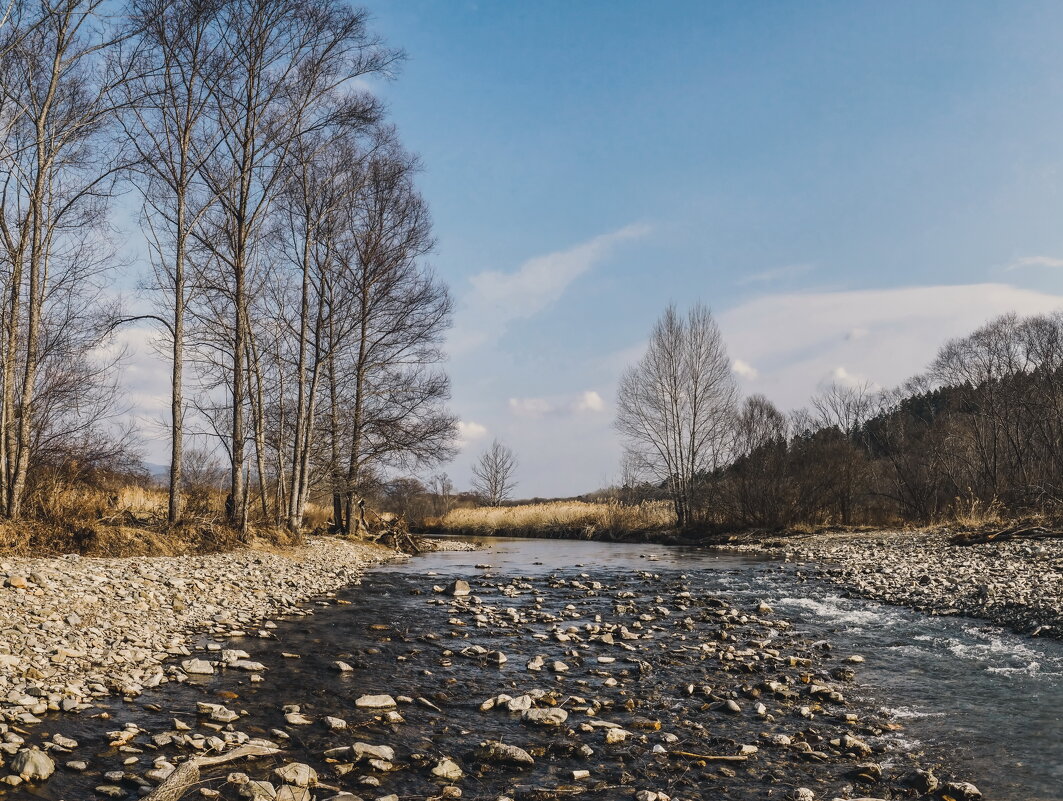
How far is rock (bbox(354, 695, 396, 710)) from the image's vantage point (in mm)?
5605

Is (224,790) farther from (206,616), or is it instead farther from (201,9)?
(201,9)

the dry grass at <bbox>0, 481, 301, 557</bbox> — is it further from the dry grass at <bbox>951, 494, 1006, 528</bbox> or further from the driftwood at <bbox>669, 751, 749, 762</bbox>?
the dry grass at <bbox>951, 494, 1006, 528</bbox>

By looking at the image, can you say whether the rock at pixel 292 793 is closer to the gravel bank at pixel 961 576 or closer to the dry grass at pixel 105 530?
the dry grass at pixel 105 530

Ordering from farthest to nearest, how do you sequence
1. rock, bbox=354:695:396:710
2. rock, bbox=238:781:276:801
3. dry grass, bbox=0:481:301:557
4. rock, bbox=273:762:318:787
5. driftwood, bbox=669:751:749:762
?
dry grass, bbox=0:481:301:557 → rock, bbox=354:695:396:710 → driftwood, bbox=669:751:749:762 → rock, bbox=273:762:318:787 → rock, bbox=238:781:276:801

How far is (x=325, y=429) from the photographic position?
19781 mm

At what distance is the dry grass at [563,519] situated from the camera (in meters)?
33.5

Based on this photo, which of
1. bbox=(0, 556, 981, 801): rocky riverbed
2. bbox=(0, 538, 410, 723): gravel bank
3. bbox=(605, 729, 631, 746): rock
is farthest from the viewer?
bbox=(0, 538, 410, 723): gravel bank

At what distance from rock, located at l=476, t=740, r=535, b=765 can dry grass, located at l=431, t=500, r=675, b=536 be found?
2861 centimetres

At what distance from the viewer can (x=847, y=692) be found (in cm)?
623

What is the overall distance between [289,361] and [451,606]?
1110 cm

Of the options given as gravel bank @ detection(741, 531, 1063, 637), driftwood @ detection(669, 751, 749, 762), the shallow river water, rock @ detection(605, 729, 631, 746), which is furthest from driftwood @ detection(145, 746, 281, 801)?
gravel bank @ detection(741, 531, 1063, 637)

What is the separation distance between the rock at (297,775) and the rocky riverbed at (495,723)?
2cm

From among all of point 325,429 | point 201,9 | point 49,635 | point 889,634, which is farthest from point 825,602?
point 201,9

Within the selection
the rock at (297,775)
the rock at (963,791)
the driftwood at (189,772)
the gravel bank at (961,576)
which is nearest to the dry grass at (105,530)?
the driftwood at (189,772)
